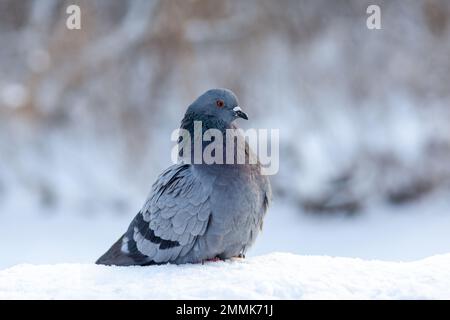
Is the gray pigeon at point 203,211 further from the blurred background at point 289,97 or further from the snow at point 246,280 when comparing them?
the blurred background at point 289,97

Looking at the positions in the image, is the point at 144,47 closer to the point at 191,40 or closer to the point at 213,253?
the point at 191,40

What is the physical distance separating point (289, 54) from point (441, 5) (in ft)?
6.80

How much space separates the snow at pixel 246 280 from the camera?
2.97 metres

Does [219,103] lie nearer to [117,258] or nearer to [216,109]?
[216,109]

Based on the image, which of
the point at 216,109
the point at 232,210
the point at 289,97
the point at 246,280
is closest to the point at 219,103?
the point at 216,109

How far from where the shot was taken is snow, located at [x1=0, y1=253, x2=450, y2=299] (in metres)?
2.97

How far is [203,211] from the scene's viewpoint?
3.66m

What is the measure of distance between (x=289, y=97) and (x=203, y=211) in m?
6.11

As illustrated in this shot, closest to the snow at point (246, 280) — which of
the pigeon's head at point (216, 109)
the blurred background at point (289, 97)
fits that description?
the pigeon's head at point (216, 109)

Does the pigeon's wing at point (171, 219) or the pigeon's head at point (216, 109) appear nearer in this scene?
the pigeon's wing at point (171, 219)

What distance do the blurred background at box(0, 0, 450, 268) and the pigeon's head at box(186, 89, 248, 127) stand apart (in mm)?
5260

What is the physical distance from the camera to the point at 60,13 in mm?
10117

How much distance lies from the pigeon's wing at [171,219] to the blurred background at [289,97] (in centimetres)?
527
